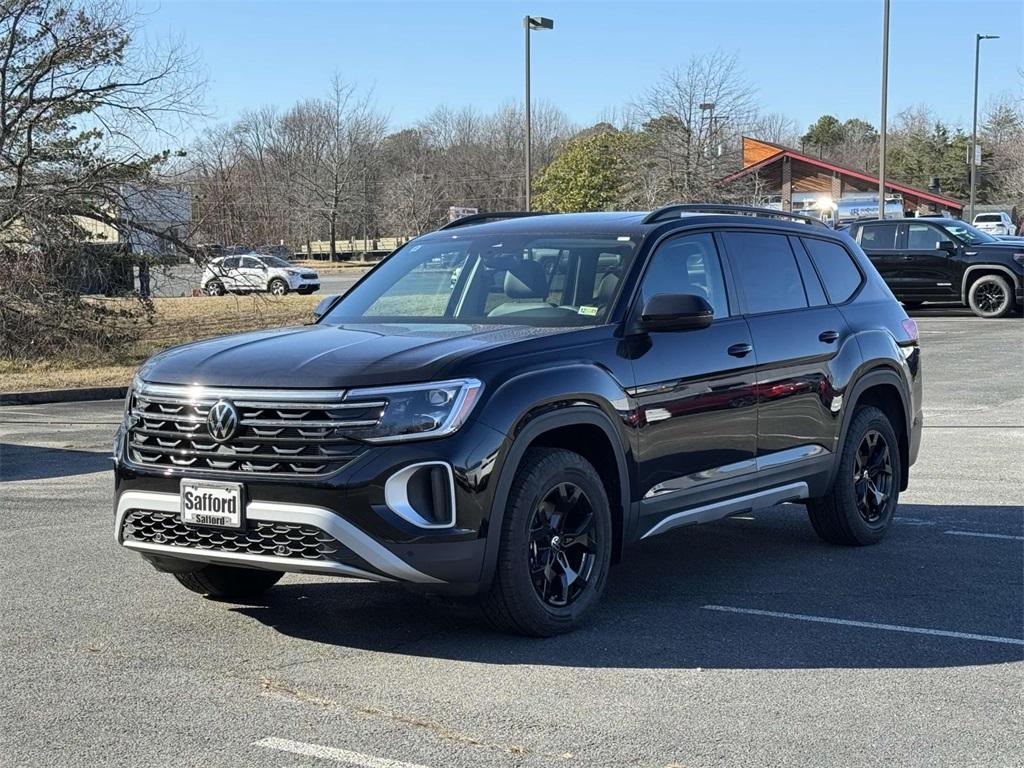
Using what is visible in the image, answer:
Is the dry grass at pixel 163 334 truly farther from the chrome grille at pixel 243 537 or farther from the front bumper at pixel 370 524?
the front bumper at pixel 370 524

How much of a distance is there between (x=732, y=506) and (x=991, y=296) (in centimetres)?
2168

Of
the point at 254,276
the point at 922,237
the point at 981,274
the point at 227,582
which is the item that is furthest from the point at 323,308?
the point at 254,276

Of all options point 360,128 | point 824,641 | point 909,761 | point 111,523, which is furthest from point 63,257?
point 360,128

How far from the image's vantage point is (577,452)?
5875 millimetres

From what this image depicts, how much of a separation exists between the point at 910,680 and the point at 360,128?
67.6 m

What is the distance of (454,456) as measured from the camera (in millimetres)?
5090

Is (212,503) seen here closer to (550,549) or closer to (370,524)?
(370,524)

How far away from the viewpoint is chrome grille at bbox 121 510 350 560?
5105 mm

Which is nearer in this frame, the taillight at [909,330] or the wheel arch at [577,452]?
the wheel arch at [577,452]

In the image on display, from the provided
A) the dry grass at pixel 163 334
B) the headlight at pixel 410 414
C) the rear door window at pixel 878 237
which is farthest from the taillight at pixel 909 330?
the rear door window at pixel 878 237

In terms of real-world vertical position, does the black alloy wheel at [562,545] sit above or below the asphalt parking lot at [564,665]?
above

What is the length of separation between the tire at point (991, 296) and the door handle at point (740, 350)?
21253 mm

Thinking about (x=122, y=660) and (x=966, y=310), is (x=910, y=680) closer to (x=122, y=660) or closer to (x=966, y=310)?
(x=122, y=660)

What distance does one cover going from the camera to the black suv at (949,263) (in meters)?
26.0
